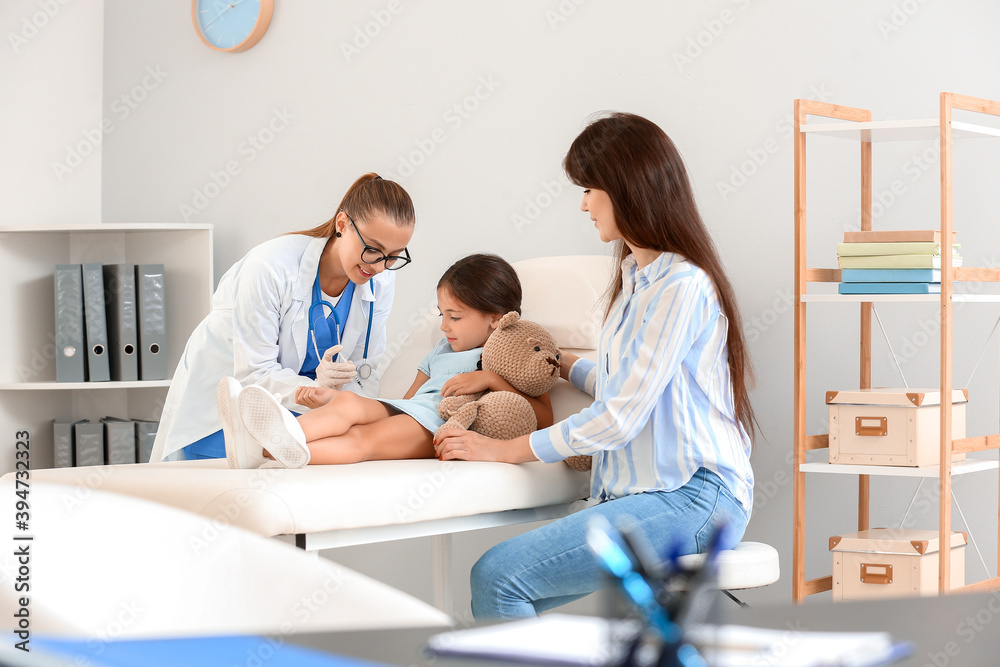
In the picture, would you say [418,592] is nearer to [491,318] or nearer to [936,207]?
[491,318]

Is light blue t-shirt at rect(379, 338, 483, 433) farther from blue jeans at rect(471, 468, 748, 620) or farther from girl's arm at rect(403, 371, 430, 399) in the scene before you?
blue jeans at rect(471, 468, 748, 620)

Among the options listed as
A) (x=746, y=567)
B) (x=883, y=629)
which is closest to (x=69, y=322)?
(x=746, y=567)

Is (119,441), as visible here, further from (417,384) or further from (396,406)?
(396,406)

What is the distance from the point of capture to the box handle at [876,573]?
1772 millimetres

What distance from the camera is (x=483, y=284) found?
1961mm

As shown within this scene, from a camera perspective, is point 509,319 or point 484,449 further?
point 509,319

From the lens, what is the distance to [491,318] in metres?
2.00

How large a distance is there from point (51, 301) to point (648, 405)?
95.4 inches

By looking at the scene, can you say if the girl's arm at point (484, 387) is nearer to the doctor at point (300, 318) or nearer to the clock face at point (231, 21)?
the doctor at point (300, 318)

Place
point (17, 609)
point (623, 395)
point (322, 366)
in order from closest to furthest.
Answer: point (17, 609)
point (623, 395)
point (322, 366)

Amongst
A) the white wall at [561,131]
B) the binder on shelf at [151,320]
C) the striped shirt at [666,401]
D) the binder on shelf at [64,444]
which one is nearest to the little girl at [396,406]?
the striped shirt at [666,401]

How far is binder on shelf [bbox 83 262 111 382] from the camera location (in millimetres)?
2922

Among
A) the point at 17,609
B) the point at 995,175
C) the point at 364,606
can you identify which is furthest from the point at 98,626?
the point at 995,175

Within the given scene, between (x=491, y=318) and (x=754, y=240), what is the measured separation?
0.66 meters
